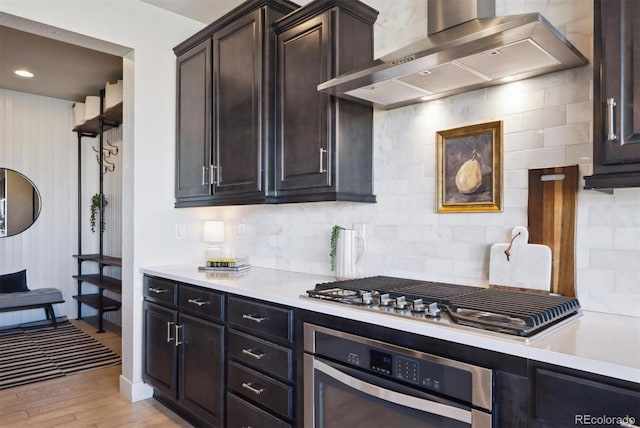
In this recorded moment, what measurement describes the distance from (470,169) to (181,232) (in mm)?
2175

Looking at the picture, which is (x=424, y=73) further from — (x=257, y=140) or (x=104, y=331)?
(x=104, y=331)

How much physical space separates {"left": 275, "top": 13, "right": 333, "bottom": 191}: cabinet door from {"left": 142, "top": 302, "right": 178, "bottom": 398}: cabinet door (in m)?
1.15

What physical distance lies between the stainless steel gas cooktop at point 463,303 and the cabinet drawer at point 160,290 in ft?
3.81

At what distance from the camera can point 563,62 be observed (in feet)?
5.30

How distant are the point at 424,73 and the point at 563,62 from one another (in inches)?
19.8

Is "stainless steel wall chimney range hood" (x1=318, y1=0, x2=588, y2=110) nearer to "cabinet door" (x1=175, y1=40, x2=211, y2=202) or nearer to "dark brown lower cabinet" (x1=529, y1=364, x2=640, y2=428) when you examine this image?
"dark brown lower cabinet" (x1=529, y1=364, x2=640, y2=428)

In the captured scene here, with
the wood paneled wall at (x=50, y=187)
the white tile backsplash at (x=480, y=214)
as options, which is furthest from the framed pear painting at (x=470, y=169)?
the wood paneled wall at (x=50, y=187)

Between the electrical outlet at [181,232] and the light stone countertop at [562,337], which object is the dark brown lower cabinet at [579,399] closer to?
the light stone countertop at [562,337]

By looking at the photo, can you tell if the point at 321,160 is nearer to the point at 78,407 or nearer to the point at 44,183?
the point at 78,407

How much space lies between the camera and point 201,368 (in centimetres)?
245

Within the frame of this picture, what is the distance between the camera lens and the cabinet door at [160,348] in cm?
270

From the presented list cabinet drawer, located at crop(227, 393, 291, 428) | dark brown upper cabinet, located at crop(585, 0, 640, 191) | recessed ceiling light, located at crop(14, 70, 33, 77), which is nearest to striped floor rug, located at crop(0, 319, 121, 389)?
cabinet drawer, located at crop(227, 393, 291, 428)

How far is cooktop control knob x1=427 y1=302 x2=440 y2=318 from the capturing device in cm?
145

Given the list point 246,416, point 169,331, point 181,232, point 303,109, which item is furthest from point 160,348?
point 303,109
